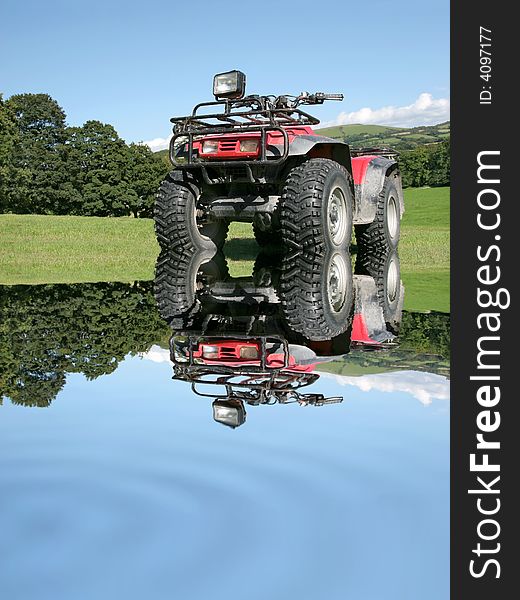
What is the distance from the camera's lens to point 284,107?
9258 mm

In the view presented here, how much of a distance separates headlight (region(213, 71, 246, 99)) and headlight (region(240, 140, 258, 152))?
614 millimetres

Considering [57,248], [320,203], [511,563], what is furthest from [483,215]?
[57,248]

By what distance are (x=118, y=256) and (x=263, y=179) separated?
15.4ft

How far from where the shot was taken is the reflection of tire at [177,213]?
9.26 metres

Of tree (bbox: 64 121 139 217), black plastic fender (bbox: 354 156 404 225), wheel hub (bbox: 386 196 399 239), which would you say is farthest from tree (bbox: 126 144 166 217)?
black plastic fender (bbox: 354 156 404 225)

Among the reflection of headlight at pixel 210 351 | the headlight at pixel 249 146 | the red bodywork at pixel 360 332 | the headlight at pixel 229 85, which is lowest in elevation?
the red bodywork at pixel 360 332

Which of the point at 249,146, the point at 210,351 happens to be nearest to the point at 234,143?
the point at 249,146

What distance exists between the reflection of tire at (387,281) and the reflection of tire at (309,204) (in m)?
0.74

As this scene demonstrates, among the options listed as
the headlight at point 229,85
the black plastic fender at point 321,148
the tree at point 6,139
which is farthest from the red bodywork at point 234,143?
the tree at point 6,139

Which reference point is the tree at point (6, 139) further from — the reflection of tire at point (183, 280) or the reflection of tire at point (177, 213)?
the reflection of tire at point (177, 213)

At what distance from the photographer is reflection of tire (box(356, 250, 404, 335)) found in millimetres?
6504

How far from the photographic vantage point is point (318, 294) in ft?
21.6

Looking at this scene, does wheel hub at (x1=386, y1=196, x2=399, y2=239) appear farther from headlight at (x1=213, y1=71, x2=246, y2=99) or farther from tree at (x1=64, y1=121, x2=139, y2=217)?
tree at (x1=64, y1=121, x2=139, y2=217)

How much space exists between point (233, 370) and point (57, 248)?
11.0 meters
